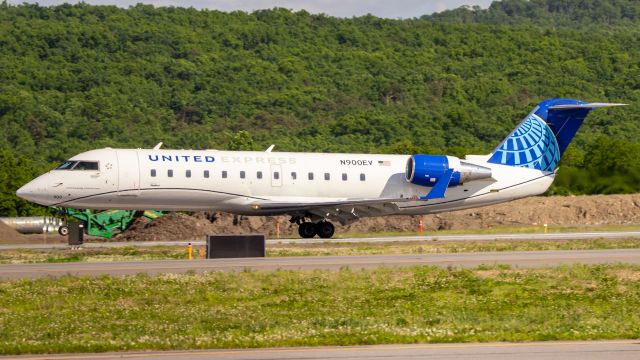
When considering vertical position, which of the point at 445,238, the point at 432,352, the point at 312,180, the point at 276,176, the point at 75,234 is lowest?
the point at 445,238

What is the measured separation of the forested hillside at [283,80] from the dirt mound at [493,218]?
72.3 feet

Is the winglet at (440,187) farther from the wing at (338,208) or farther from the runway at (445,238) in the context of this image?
the runway at (445,238)

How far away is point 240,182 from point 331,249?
6.08 m

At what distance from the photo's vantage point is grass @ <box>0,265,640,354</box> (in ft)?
63.9

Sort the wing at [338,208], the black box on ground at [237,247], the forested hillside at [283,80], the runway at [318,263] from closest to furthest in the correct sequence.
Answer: the runway at [318,263] < the black box on ground at [237,247] < the wing at [338,208] < the forested hillside at [283,80]

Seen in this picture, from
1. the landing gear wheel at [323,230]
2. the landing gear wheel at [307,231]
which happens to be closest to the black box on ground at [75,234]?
the landing gear wheel at [307,231]

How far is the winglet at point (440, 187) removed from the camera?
1719 inches

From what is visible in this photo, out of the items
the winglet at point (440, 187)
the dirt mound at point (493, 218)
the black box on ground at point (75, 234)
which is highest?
the winglet at point (440, 187)

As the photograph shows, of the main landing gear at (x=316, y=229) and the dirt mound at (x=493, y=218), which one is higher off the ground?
the main landing gear at (x=316, y=229)

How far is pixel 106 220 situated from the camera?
51.8 metres

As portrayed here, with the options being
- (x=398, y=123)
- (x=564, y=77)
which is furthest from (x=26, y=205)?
(x=564, y=77)

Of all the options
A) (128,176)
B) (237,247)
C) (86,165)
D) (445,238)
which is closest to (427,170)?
(445,238)

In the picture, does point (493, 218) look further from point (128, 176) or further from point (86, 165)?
point (86, 165)

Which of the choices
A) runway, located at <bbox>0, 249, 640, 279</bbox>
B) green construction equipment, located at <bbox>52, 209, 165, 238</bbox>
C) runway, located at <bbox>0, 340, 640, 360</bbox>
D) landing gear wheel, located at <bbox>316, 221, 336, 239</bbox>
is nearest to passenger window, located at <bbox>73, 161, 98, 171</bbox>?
runway, located at <bbox>0, 249, 640, 279</bbox>
